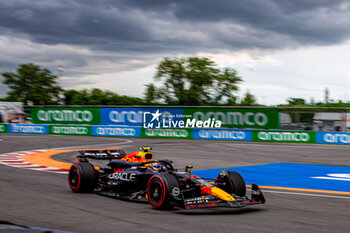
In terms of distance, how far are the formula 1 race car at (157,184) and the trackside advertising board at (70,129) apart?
2112 centimetres

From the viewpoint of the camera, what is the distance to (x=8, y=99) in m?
84.3

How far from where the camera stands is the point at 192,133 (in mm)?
26172

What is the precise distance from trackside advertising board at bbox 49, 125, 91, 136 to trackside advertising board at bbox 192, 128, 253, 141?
898 cm

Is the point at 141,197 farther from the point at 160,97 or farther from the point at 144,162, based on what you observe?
the point at 160,97

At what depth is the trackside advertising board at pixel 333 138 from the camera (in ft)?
71.3

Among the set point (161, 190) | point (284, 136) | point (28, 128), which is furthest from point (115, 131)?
point (161, 190)

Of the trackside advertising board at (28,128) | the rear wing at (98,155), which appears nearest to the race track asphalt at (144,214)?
the rear wing at (98,155)

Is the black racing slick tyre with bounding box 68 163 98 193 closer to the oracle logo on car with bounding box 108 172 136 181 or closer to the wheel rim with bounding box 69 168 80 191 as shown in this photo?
the wheel rim with bounding box 69 168 80 191

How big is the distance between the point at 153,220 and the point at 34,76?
8570 cm

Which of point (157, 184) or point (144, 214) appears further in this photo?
point (157, 184)

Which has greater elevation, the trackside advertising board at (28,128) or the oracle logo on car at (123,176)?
the trackside advertising board at (28,128)

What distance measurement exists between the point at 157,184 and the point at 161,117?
2055cm

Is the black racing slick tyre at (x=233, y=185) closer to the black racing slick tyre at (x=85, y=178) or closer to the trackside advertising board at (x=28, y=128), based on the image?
the black racing slick tyre at (x=85, y=178)

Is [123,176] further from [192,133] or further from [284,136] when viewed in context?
[192,133]
